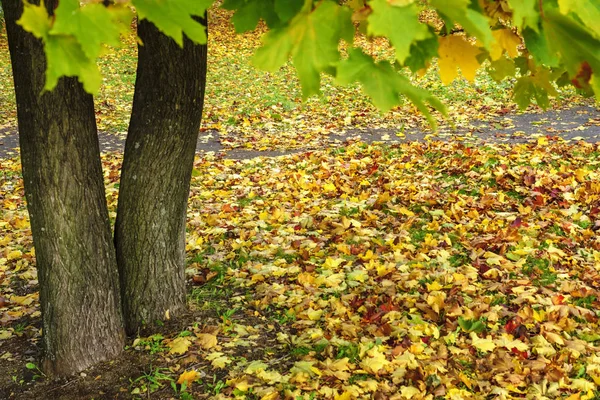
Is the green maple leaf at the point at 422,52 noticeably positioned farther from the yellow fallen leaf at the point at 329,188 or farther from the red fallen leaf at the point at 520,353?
the yellow fallen leaf at the point at 329,188

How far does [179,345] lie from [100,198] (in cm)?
107

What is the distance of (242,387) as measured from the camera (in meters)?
3.10

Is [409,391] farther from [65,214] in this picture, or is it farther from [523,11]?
[523,11]

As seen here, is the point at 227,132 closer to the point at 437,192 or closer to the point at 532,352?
the point at 437,192

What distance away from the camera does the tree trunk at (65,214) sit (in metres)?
2.75

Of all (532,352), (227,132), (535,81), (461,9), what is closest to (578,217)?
(532,352)

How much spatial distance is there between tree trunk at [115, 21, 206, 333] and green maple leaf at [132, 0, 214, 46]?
2077 mm

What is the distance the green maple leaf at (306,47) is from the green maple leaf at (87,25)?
29 cm

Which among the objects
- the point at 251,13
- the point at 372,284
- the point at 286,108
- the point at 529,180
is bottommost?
the point at 372,284

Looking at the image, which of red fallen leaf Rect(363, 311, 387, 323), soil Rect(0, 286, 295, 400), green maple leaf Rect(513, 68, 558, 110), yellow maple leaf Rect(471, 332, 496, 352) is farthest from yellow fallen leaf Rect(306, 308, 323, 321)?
green maple leaf Rect(513, 68, 558, 110)

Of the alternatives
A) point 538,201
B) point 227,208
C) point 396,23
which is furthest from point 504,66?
point 227,208

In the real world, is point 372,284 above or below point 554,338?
above

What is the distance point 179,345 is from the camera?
3.49 meters

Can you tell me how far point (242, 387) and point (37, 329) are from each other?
5.56 ft
